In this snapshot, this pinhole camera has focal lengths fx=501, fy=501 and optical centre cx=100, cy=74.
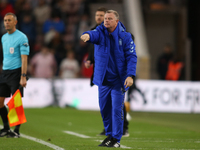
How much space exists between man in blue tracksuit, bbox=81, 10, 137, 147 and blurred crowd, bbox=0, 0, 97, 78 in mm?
11592

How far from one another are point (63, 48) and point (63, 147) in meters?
13.0

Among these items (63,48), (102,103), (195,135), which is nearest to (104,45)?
(102,103)

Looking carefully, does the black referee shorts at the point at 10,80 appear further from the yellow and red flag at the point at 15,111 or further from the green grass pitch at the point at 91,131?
the green grass pitch at the point at 91,131

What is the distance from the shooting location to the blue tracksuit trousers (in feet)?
27.1

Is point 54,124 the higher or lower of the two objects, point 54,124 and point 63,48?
the lower

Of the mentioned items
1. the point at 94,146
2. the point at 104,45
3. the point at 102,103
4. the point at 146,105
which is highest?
the point at 104,45

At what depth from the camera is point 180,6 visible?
2577 cm

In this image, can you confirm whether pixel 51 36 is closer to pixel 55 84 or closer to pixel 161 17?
pixel 55 84

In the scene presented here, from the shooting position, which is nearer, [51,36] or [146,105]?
[146,105]

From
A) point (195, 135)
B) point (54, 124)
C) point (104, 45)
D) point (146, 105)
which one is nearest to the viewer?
point (104, 45)

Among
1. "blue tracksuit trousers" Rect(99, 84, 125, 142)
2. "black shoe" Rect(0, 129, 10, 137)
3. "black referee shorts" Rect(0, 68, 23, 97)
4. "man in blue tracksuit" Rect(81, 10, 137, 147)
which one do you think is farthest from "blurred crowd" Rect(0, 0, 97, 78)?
"man in blue tracksuit" Rect(81, 10, 137, 147)

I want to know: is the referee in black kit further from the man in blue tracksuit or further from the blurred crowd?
the blurred crowd

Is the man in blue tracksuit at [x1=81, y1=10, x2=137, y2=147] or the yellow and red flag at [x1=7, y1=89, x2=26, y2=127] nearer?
the man in blue tracksuit at [x1=81, y1=10, x2=137, y2=147]

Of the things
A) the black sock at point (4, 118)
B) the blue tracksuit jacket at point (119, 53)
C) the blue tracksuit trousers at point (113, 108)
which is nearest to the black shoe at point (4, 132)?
the black sock at point (4, 118)
